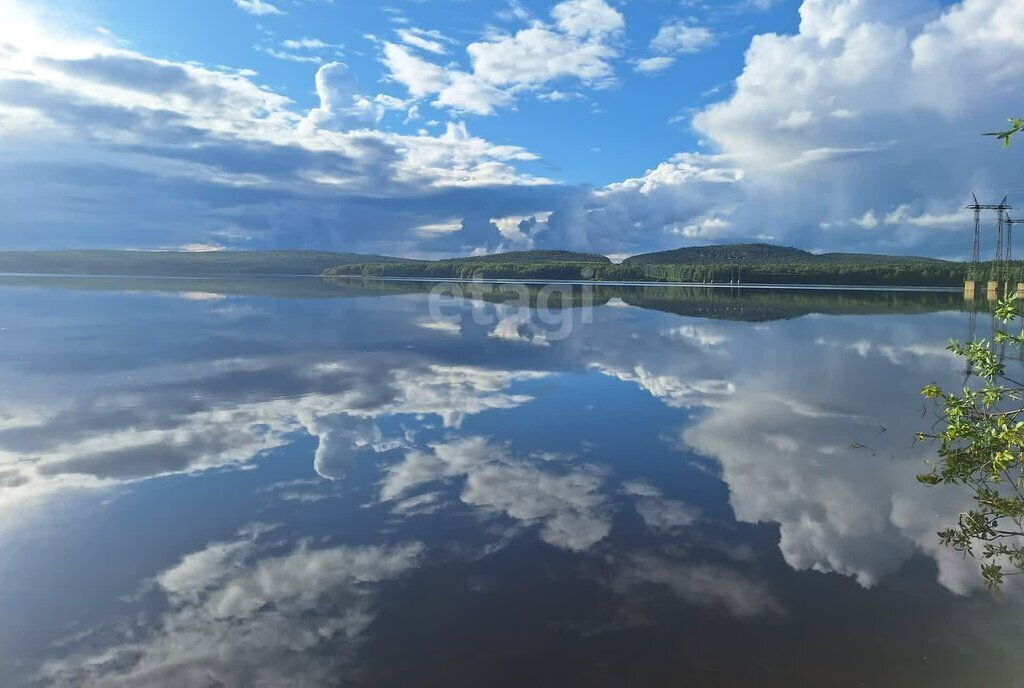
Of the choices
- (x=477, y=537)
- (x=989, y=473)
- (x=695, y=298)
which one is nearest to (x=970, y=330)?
(x=989, y=473)

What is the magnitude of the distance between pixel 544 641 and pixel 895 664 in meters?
3.70

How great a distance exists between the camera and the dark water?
23.1 feet

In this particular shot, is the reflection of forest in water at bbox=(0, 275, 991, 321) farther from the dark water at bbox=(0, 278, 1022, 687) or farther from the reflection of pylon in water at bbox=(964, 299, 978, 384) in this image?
the dark water at bbox=(0, 278, 1022, 687)

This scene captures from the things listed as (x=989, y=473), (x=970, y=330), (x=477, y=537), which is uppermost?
(x=989, y=473)

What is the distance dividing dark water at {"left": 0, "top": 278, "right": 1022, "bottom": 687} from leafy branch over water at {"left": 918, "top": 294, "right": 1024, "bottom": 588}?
0.46 m

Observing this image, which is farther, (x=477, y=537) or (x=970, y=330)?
(x=970, y=330)

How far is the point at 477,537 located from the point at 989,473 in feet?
32.0

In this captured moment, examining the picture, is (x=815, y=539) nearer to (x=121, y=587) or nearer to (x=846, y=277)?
(x=121, y=587)

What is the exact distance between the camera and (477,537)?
10086 millimetres

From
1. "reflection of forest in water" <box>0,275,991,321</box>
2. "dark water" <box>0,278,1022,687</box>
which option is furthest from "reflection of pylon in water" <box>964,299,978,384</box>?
"reflection of forest in water" <box>0,275,991,321</box>

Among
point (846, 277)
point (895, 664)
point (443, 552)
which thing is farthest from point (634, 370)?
point (846, 277)

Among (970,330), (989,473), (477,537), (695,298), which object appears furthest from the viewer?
(695,298)

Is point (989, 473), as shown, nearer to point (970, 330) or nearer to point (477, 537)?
point (477, 537)

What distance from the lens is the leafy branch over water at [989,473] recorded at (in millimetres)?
9406
